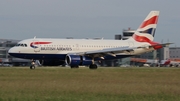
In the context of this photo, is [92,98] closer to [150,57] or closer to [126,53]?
[126,53]

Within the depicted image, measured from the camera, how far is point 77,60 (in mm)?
59531

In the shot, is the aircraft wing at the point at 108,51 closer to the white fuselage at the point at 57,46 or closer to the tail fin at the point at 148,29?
the white fuselage at the point at 57,46

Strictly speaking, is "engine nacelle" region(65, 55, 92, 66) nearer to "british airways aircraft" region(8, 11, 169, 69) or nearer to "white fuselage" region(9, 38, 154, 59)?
"british airways aircraft" region(8, 11, 169, 69)

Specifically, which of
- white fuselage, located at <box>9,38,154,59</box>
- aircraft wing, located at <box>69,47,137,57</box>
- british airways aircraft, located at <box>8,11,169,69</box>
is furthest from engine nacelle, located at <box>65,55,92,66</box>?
white fuselage, located at <box>9,38,154,59</box>

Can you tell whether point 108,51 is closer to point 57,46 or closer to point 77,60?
point 77,60

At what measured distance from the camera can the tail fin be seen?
7069 cm

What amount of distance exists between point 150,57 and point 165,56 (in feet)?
17.2

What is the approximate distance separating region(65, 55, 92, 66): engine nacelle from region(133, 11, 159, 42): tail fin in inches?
463

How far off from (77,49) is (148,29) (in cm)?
1283

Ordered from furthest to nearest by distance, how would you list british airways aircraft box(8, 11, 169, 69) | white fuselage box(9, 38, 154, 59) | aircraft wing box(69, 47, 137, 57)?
aircraft wing box(69, 47, 137, 57) < white fuselage box(9, 38, 154, 59) < british airways aircraft box(8, 11, 169, 69)

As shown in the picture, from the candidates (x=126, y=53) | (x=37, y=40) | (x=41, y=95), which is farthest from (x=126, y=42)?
(x=41, y=95)

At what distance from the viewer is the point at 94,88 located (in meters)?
26.9

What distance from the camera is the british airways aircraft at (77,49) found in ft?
200

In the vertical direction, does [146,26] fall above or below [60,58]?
above
